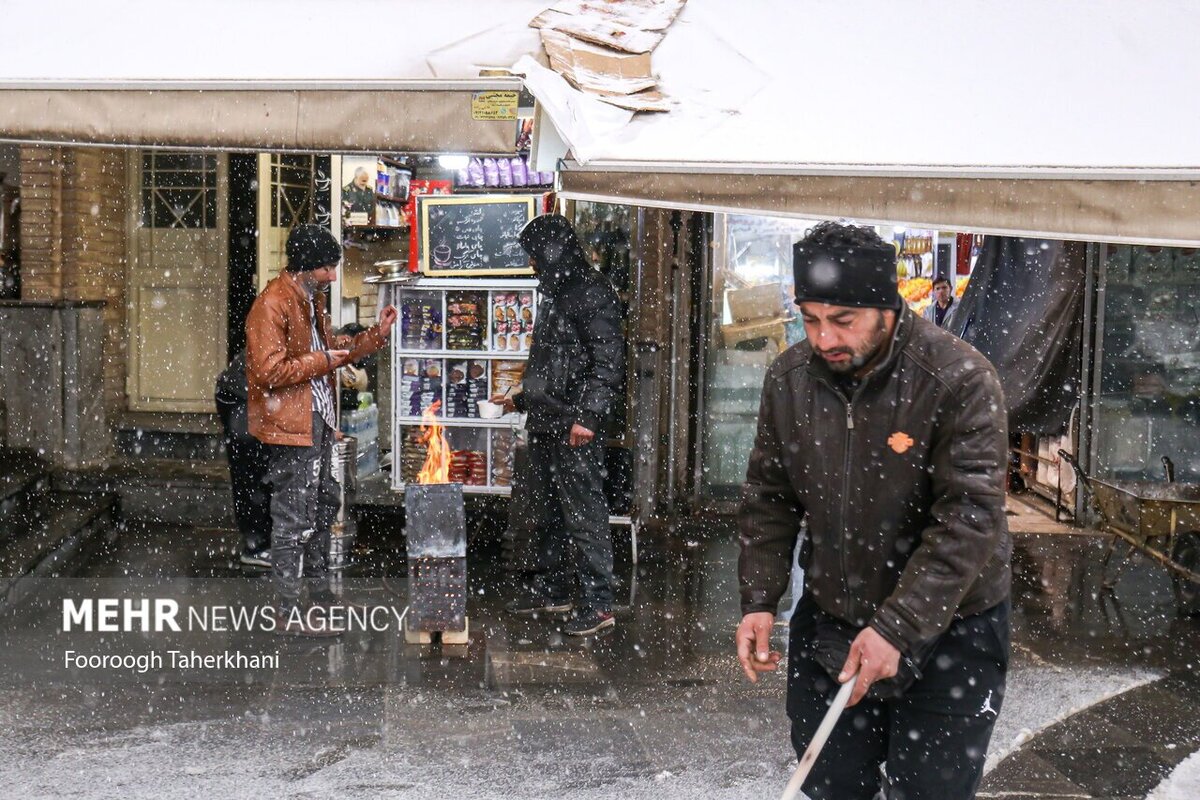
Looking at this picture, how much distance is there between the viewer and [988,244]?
801 centimetres

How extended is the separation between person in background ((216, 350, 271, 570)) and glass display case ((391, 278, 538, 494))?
54.5 inches

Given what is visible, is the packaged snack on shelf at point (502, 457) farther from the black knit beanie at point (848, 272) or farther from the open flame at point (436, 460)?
the black knit beanie at point (848, 272)

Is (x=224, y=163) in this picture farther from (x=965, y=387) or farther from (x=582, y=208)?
(x=965, y=387)

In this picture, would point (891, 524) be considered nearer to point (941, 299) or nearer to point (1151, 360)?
point (1151, 360)

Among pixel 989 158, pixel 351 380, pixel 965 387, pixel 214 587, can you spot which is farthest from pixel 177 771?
pixel 351 380

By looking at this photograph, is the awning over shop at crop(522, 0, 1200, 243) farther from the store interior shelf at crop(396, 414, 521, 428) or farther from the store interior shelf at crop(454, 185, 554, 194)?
the store interior shelf at crop(396, 414, 521, 428)

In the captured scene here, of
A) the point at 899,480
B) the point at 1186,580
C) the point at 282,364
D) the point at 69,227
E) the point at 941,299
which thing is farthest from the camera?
the point at 941,299

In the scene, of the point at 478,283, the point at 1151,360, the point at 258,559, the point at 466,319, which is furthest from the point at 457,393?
the point at 1151,360

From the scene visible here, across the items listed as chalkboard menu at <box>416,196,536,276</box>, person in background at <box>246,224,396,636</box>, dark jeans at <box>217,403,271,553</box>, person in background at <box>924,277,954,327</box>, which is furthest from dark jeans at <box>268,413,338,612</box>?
person in background at <box>924,277,954,327</box>

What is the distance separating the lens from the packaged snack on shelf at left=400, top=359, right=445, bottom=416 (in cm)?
954

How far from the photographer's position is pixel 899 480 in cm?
342

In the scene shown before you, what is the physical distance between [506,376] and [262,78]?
13.7 feet

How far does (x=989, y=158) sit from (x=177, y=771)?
4.18 m

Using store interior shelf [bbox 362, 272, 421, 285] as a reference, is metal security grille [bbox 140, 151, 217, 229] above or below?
above
